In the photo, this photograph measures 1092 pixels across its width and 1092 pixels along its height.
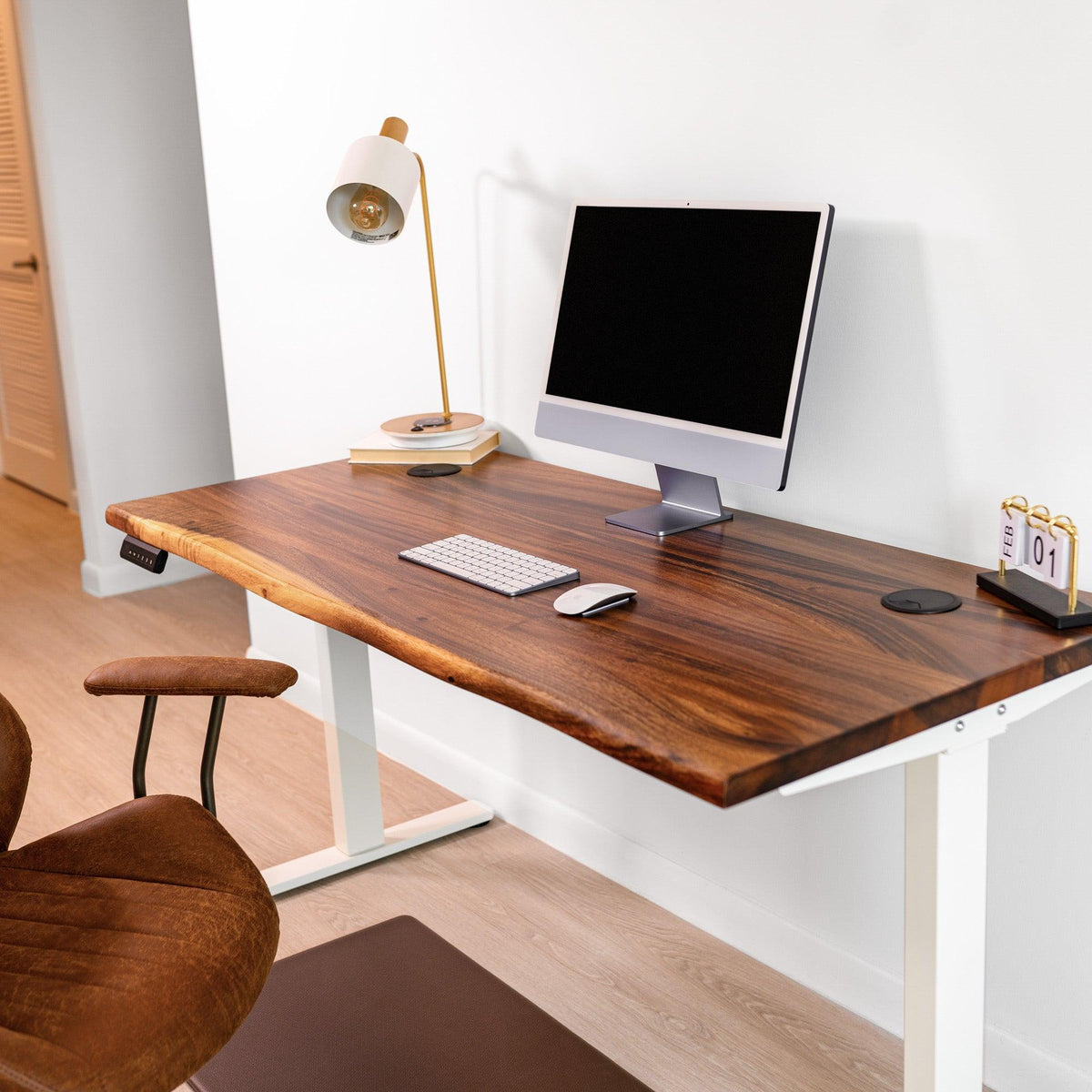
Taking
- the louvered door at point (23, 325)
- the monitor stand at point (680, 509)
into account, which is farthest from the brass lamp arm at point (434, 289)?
the louvered door at point (23, 325)

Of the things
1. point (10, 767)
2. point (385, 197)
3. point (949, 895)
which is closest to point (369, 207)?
point (385, 197)

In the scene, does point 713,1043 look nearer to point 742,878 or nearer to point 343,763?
point 742,878

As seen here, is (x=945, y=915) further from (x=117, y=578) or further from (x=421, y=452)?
(x=117, y=578)

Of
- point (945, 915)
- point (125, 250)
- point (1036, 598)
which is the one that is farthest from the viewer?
point (125, 250)

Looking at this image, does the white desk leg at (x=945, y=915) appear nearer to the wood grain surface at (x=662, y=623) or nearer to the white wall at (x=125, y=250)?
the wood grain surface at (x=662, y=623)

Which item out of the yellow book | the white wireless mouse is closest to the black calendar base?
the white wireless mouse

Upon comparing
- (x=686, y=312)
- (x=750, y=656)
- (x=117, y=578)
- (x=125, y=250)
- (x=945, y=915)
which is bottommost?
(x=117, y=578)

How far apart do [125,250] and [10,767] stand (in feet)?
9.63

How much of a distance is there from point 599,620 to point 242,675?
0.44m

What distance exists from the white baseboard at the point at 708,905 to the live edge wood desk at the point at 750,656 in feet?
1.31

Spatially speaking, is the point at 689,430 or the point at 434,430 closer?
the point at 689,430

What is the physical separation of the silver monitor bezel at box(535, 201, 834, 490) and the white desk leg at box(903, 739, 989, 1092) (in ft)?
1.51

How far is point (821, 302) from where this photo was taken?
181 centimetres

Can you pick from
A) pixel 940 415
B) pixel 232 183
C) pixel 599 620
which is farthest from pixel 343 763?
pixel 232 183
